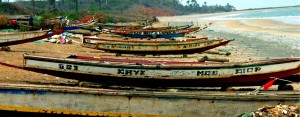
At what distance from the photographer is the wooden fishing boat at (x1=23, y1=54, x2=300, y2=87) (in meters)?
9.81

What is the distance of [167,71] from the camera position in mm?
9758

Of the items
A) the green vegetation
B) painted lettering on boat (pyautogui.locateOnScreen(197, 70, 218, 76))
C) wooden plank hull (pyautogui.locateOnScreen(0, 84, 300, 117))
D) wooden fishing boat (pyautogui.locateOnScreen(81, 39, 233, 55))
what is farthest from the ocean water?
wooden plank hull (pyautogui.locateOnScreen(0, 84, 300, 117))

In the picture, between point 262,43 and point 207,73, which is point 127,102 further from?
point 262,43

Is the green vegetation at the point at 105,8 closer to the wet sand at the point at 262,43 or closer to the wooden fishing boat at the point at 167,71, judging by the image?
the wet sand at the point at 262,43

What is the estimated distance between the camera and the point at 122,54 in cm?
1991

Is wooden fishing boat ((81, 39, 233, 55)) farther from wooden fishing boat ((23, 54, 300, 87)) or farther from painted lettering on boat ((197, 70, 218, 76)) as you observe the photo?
painted lettering on boat ((197, 70, 218, 76))

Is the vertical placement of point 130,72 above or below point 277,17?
below

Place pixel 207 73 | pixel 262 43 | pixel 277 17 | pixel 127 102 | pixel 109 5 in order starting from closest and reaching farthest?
pixel 127 102, pixel 207 73, pixel 262 43, pixel 277 17, pixel 109 5

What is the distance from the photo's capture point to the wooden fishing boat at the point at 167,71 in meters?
9.81

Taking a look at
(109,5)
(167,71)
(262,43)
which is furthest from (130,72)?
(109,5)

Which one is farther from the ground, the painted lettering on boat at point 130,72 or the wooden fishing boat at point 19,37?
the wooden fishing boat at point 19,37

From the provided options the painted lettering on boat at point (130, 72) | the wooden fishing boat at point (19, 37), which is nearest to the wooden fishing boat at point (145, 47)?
the wooden fishing boat at point (19, 37)

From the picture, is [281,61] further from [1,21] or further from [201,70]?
[1,21]

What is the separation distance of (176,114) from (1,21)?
79.5 ft
